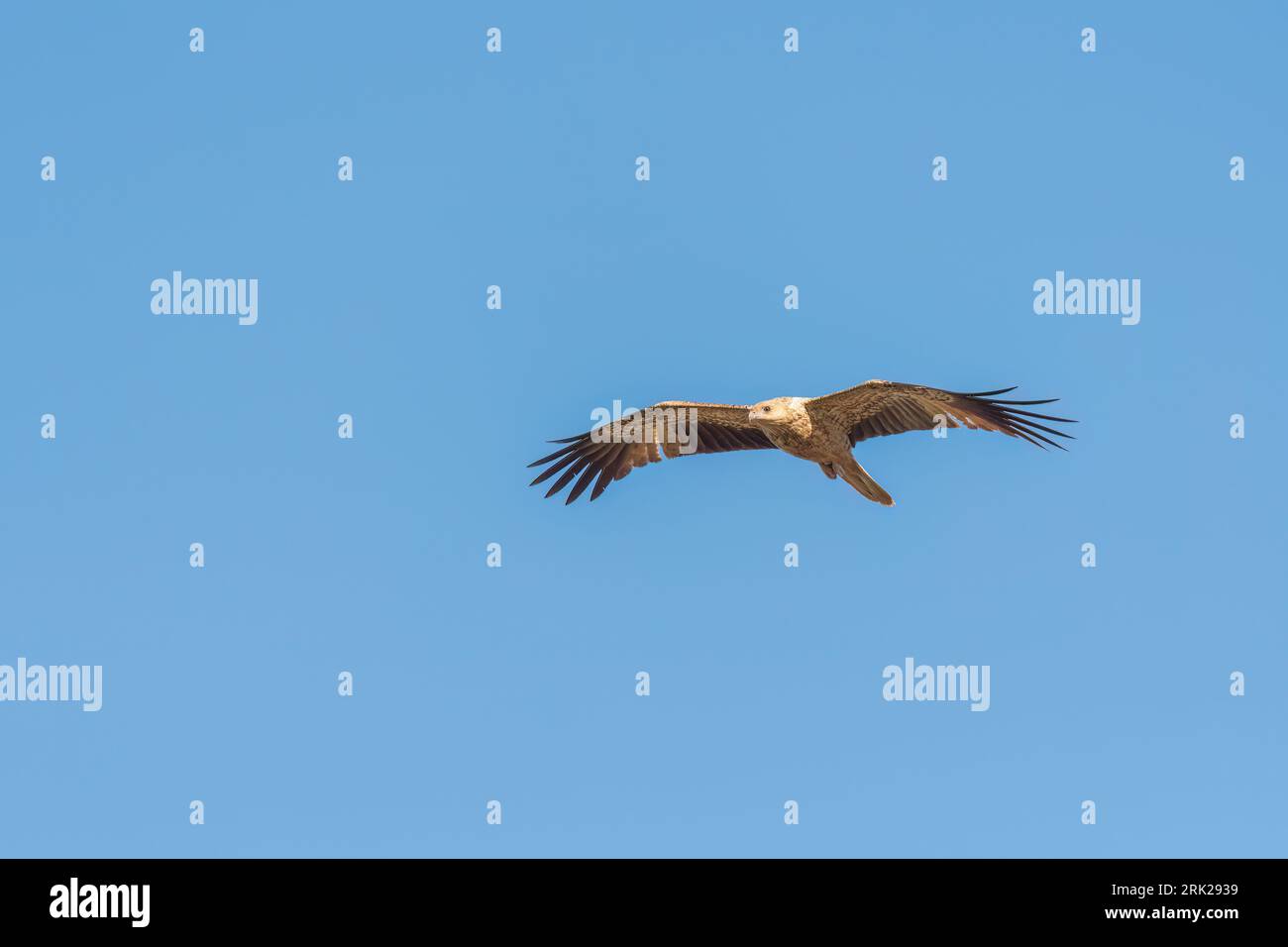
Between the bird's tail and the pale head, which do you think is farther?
the bird's tail

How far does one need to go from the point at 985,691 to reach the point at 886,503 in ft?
14.8

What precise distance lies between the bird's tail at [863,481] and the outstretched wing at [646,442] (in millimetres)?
1309

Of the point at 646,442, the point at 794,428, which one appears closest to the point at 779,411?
the point at 794,428

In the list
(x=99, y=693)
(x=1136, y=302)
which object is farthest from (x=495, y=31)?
(x=99, y=693)

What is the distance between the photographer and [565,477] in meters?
20.3

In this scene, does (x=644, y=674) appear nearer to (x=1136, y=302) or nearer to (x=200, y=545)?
(x=200, y=545)

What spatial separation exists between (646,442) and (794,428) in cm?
296

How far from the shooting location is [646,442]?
20344 millimetres

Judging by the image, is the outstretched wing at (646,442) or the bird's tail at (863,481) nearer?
the bird's tail at (863,481)

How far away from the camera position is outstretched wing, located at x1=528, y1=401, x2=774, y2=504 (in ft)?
64.2

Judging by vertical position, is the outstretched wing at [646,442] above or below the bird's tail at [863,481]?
above

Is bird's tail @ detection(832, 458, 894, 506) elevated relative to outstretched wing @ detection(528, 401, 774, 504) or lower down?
lower down

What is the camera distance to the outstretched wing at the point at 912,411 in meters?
17.4

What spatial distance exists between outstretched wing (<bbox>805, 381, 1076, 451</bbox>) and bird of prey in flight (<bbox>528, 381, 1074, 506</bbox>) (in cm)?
1
